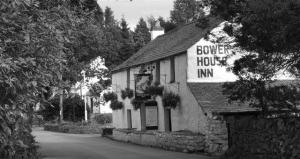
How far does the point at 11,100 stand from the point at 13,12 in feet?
3.60

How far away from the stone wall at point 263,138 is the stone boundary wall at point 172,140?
10.5ft

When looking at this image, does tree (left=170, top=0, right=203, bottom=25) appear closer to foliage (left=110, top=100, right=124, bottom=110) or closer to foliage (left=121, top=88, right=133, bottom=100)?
foliage (left=110, top=100, right=124, bottom=110)

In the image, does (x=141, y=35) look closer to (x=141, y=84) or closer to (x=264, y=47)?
(x=141, y=84)

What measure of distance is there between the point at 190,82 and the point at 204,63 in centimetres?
137

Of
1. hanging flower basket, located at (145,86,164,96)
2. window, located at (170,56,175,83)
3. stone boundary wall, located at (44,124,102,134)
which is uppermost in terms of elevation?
window, located at (170,56,175,83)

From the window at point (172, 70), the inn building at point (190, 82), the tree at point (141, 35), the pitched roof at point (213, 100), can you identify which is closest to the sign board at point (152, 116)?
the inn building at point (190, 82)

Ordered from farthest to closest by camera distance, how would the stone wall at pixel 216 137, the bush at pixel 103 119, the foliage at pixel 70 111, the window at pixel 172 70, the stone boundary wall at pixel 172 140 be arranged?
the foliage at pixel 70 111 → the bush at pixel 103 119 → the window at pixel 172 70 → the stone boundary wall at pixel 172 140 → the stone wall at pixel 216 137

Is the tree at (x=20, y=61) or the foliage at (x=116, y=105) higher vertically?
the foliage at (x=116, y=105)

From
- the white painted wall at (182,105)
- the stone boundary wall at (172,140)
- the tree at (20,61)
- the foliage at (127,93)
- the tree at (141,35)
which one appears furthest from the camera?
the tree at (141,35)

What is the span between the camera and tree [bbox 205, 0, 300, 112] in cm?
1417

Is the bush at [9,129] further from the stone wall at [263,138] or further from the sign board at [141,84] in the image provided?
the sign board at [141,84]

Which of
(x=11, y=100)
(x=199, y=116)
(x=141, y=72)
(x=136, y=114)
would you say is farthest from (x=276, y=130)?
(x=136, y=114)

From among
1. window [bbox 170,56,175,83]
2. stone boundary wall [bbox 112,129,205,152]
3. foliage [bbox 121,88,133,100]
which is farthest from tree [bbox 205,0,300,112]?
foliage [bbox 121,88,133,100]

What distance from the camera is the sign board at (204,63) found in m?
30.0
